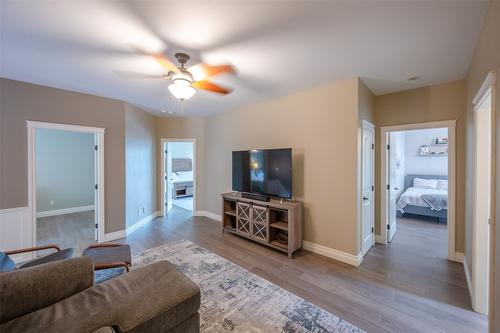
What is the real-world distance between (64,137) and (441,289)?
8.10 m

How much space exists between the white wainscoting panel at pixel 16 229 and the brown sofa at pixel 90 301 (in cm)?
250

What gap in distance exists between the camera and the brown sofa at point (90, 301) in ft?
3.46

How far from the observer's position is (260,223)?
135 inches

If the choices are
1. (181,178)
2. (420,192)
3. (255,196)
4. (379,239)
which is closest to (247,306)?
(255,196)

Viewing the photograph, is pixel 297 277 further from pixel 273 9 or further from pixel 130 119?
pixel 130 119

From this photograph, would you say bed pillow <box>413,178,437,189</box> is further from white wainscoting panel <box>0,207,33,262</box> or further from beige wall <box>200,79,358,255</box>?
white wainscoting panel <box>0,207,33,262</box>

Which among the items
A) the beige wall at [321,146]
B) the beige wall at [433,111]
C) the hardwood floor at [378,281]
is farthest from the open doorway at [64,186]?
the beige wall at [433,111]

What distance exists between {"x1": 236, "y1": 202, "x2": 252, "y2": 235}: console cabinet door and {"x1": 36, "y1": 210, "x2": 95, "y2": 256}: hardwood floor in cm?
257

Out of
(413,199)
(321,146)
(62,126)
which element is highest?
(62,126)

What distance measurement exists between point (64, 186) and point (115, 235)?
3.12 m

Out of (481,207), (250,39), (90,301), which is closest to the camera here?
(90,301)

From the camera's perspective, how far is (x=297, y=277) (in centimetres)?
256

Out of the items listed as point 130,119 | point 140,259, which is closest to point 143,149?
point 130,119

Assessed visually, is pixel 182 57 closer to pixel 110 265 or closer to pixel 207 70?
pixel 207 70
